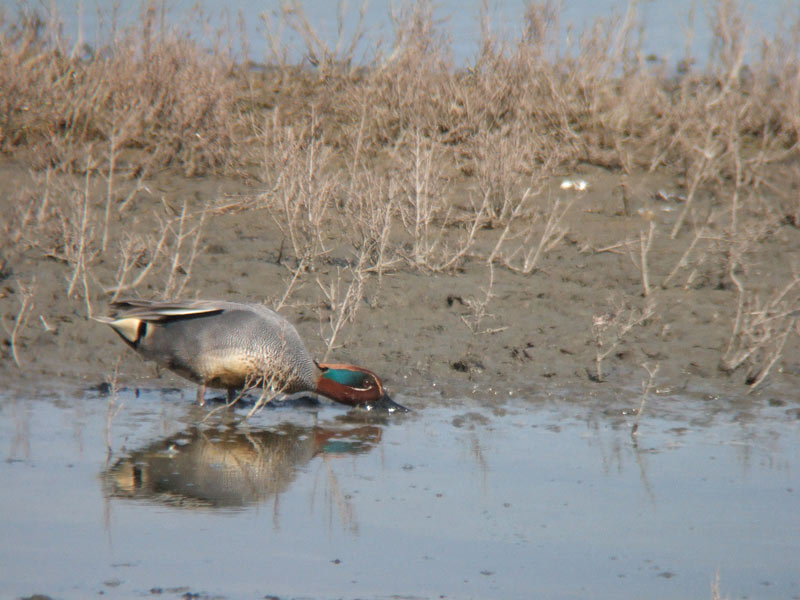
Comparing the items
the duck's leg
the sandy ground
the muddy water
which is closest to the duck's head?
the muddy water

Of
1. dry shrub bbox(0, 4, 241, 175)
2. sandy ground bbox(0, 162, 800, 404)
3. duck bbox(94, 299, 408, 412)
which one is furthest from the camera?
dry shrub bbox(0, 4, 241, 175)

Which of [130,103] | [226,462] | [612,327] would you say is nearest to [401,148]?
[130,103]

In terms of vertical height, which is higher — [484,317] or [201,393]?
[484,317]

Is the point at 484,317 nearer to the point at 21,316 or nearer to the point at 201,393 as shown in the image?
the point at 201,393

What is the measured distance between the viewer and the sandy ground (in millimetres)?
6418

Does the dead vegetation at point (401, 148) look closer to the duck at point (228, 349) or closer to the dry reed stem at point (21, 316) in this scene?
the dry reed stem at point (21, 316)

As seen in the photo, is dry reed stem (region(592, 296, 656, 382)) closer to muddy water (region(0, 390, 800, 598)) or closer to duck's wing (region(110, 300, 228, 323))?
muddy water (region(0, 390, 800, 598))

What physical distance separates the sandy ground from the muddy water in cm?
42

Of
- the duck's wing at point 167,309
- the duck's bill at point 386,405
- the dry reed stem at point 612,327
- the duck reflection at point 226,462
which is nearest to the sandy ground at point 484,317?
the dry reed stem at point 612,327

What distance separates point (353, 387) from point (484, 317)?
152 centimetres

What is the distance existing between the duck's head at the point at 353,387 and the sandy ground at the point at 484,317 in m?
0.42

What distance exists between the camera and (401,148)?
31.9ft

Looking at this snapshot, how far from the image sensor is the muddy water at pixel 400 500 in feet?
11.7

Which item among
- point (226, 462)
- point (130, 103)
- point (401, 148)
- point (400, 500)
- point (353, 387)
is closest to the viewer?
point (400, 500)
